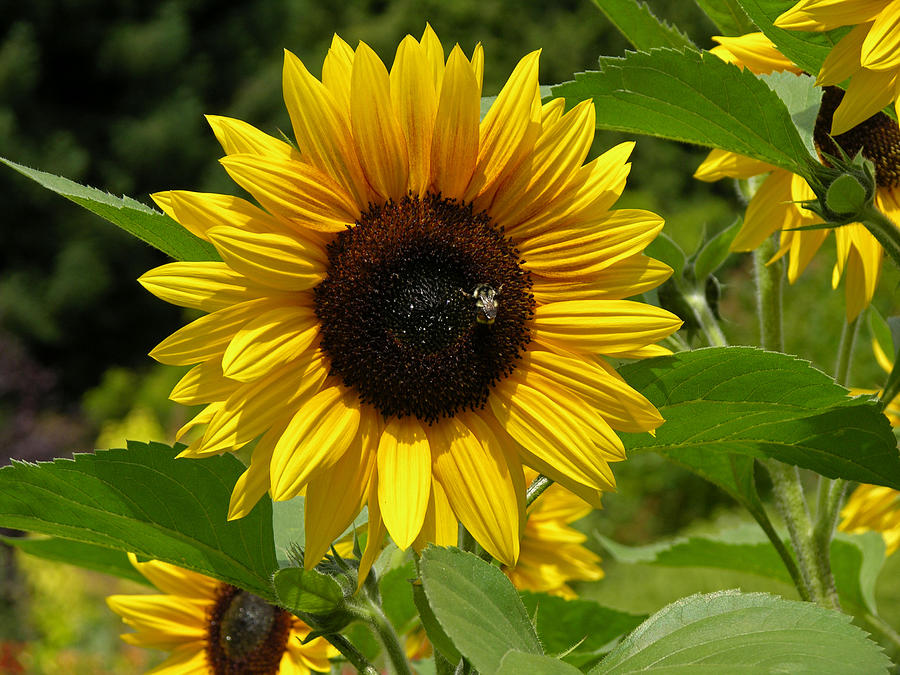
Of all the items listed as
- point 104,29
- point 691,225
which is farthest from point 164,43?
point 691,225

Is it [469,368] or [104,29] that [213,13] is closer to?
[104,29]

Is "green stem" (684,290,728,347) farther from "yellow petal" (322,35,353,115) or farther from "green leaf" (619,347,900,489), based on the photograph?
"yellow petal" (322,35,353,115)

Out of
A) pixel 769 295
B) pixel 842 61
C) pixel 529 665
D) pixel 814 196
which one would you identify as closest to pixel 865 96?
pixel 842 61

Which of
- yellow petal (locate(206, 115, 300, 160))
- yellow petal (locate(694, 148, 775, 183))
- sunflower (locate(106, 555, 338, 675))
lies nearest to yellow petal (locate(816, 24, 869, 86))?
yellow petal (locate(694, 148, 775, 183))

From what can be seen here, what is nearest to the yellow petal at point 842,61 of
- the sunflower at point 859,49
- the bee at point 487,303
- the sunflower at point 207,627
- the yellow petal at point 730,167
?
the sunflower at point 859,49

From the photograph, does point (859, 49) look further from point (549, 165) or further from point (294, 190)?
point (294, 190)

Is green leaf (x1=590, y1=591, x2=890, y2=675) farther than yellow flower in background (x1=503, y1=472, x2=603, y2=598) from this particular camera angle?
No

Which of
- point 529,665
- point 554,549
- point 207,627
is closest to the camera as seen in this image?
point 529,665
